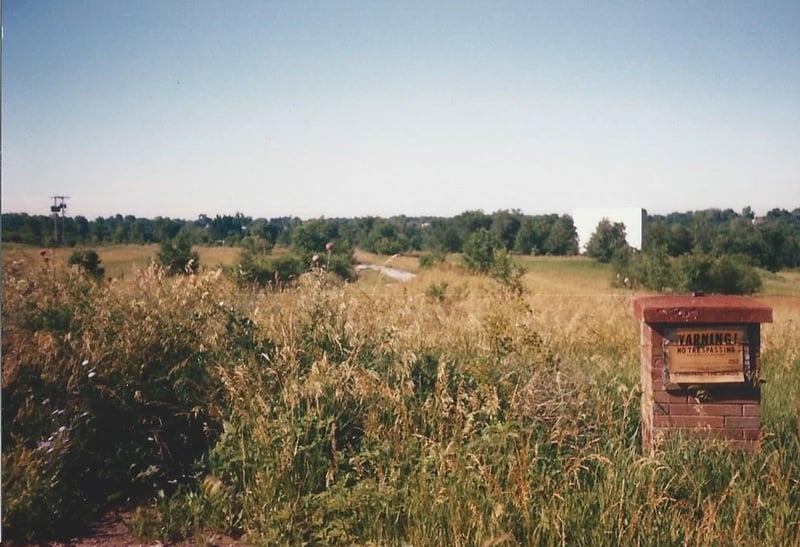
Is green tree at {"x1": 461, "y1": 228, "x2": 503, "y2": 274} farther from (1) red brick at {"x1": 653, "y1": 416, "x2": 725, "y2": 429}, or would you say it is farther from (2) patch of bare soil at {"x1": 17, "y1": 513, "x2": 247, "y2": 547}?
(2) patch of bare soil at {"x1": 17, "y1": 513, "x2": 247, "y2": 547}

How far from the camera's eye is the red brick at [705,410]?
11.5ft

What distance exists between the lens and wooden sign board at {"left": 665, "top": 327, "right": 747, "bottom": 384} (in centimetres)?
346

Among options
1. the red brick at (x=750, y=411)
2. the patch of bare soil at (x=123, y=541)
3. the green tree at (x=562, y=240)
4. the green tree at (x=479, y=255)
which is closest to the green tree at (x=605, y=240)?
the green tree at (x=562, y=240)

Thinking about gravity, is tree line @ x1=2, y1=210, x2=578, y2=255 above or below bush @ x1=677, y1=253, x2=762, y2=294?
above

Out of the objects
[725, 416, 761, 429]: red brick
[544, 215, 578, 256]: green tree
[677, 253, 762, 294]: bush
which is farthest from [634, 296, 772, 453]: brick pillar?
[544, 215, 578, 256]: green tree

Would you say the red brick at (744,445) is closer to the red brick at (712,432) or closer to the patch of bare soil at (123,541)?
the red brick at (712,432)

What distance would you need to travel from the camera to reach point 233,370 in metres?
3.92

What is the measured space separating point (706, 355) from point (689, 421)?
446 millimetres

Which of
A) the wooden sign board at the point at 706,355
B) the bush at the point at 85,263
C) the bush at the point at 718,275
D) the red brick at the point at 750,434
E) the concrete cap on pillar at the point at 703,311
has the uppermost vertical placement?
the bush at the point at 85,263

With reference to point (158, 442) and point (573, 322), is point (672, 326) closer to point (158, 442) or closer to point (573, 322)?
point (158, 442)

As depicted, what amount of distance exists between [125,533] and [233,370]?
1.18 metres

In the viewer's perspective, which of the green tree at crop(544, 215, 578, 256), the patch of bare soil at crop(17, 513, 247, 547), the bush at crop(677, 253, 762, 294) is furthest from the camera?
the green tree at crop(544, 215, 578, 256)

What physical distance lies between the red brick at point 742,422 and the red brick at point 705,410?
0.03 metres

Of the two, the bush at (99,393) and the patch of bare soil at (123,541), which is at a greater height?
the bush at (99,393)
